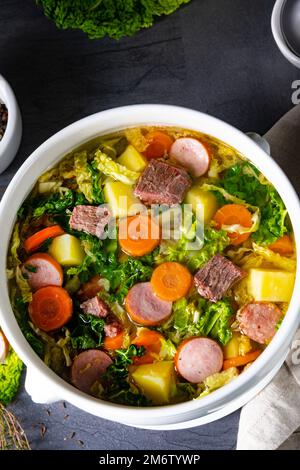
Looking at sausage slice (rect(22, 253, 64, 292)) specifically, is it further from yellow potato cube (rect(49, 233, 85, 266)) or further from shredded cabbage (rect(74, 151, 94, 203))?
shredded cabbage (rect(74, 151, 94, 203))

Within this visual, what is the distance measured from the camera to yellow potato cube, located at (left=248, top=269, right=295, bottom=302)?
2246mm

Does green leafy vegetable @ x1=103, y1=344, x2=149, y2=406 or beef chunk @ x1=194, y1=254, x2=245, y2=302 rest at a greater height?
beef chunk @ x1=194, y1=254, x2=245, y2=302

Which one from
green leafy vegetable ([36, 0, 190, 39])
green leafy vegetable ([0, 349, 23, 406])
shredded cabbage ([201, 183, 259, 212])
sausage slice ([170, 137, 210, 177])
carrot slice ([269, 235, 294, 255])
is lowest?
green leafy vegetable ([0, 349, 23, 406])

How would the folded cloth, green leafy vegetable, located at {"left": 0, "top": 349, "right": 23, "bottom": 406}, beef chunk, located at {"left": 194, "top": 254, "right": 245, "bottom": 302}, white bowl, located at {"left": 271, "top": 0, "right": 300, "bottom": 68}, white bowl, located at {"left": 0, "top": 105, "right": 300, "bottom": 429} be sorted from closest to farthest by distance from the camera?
white bowl, located at {"left": 0, "top": 105, "right": 300, "bottom": 429}
beef chunk, located at {"left": 194, "top": 254, "right": 245, "bottom": 302}
the folded cloth
green leafy vegetable, located at {"left": 0, "top": 349, "right": 23, "bottom": 406}
white bowl, located at {"left": 271, "top": 0, "right": 300, "bottom": 68}

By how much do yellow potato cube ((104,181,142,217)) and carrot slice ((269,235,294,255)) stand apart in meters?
0.40

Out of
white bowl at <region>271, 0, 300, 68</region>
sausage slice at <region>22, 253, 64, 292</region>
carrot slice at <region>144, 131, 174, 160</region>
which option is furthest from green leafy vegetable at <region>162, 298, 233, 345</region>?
white bowl at <region>271, 0, 300, 68</region>

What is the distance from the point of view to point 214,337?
2.27 metres

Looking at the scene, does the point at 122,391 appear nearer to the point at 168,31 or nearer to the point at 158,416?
the point at 158,416

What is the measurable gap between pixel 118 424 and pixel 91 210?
2.45 ft

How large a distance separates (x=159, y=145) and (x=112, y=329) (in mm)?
552

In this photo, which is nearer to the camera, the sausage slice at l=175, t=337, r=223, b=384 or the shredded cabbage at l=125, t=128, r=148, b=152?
the sausage slice at l=175, t=337, r=223, b=384

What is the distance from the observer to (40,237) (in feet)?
7.77

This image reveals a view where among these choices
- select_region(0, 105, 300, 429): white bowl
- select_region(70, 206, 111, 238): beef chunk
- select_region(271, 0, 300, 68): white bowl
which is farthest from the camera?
select_region(271, 0, 300, 68): white bowl
